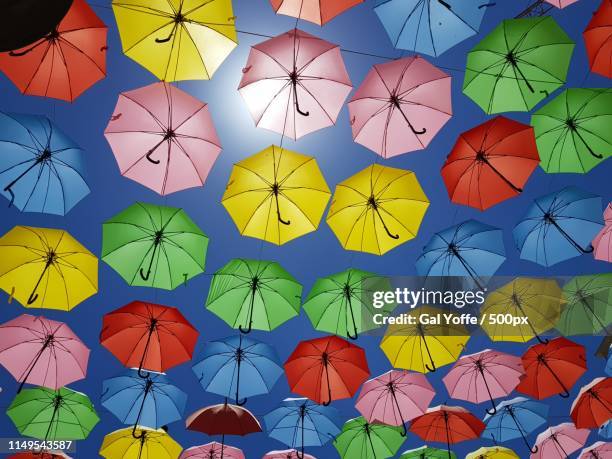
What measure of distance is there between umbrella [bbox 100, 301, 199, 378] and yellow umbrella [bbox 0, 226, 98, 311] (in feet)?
2.35

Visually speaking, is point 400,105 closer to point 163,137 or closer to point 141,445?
point 163,137

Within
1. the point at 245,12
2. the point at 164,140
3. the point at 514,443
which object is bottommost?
the point at 514,443

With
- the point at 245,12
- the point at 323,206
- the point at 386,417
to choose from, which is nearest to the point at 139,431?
the point at 386,417

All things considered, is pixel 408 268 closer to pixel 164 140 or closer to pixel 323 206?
pixel 323 206

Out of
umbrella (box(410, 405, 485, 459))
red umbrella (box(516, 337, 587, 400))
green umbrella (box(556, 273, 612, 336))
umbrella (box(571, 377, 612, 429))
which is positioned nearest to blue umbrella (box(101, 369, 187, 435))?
umbrella (box(410, 405, 485, 459))

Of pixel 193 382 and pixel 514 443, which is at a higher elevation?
pixel 193 382

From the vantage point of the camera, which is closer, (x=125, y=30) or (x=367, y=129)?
(x=125, y=30)

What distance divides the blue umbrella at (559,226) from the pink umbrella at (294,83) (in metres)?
3.65

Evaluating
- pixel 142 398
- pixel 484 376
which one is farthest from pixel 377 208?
pixel 142 398

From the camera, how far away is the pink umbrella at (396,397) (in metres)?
9.94

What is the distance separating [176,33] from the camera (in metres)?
6.59

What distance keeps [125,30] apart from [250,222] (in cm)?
295

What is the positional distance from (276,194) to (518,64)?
3540mm

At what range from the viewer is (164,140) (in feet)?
23.9
